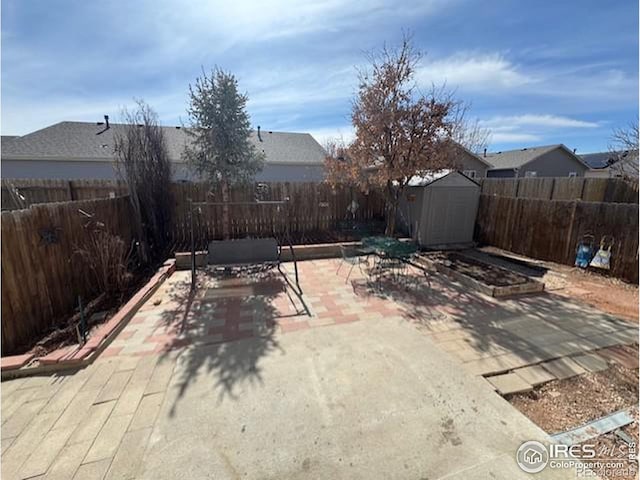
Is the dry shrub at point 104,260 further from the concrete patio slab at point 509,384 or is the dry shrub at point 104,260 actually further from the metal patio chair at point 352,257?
the concrete patio slab at point 509,384

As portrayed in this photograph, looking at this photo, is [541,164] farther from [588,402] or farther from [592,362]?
[588,402]

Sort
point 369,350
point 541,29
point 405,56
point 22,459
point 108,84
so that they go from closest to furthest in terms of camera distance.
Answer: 1. point 22,459
2. point 369,350
3. point 541,29
4. point 405,56
5. point 108,84

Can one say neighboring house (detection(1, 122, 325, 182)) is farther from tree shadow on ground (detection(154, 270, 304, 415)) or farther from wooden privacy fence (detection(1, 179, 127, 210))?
tree shadow on ground (detection(154, 270, 304, 415))

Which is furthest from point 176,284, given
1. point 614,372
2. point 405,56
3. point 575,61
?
point 575,61

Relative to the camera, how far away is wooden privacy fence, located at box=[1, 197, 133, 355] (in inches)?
108

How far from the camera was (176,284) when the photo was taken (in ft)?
15.4

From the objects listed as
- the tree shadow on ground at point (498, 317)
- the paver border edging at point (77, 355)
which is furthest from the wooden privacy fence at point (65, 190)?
the tree shadow on ground at point (498, 317)

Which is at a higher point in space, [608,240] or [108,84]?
[108,84]

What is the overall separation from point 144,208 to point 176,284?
2.74 metres

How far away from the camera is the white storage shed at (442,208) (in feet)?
22.9

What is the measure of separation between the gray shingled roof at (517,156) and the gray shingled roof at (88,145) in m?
16.3

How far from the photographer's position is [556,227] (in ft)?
19.5

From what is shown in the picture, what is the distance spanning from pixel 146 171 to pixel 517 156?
26.7 m

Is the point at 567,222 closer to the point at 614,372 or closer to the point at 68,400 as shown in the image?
the point at 614,372
